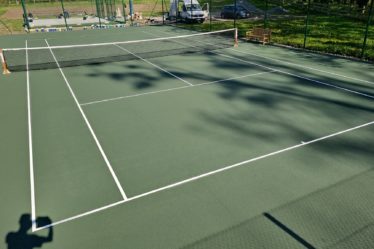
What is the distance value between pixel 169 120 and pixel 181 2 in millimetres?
Result: 30122

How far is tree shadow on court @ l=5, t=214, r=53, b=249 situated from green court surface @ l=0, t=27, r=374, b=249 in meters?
0.09

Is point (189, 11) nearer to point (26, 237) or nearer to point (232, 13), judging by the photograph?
point (232, 13)

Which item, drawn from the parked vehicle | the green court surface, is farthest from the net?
the parked vehicle

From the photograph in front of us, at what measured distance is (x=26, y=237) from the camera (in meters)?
5.78

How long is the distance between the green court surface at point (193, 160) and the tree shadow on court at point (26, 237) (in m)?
0.09

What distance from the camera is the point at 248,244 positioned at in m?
5.47

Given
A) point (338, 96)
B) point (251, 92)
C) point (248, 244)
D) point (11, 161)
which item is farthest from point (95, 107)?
point (338, 96)

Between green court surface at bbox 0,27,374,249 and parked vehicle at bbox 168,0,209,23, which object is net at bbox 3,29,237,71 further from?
parked vehicle at bbox 168,0,209,23

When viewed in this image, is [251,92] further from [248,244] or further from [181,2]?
[181,2]

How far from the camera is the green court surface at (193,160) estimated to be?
19.2 ft

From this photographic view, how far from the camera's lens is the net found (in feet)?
61.4

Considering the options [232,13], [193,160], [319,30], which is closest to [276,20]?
[232,13]

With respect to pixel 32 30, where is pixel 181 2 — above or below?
above

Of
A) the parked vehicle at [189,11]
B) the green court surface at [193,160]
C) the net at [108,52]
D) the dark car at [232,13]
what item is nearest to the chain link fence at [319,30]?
the dark car at [232,13]
